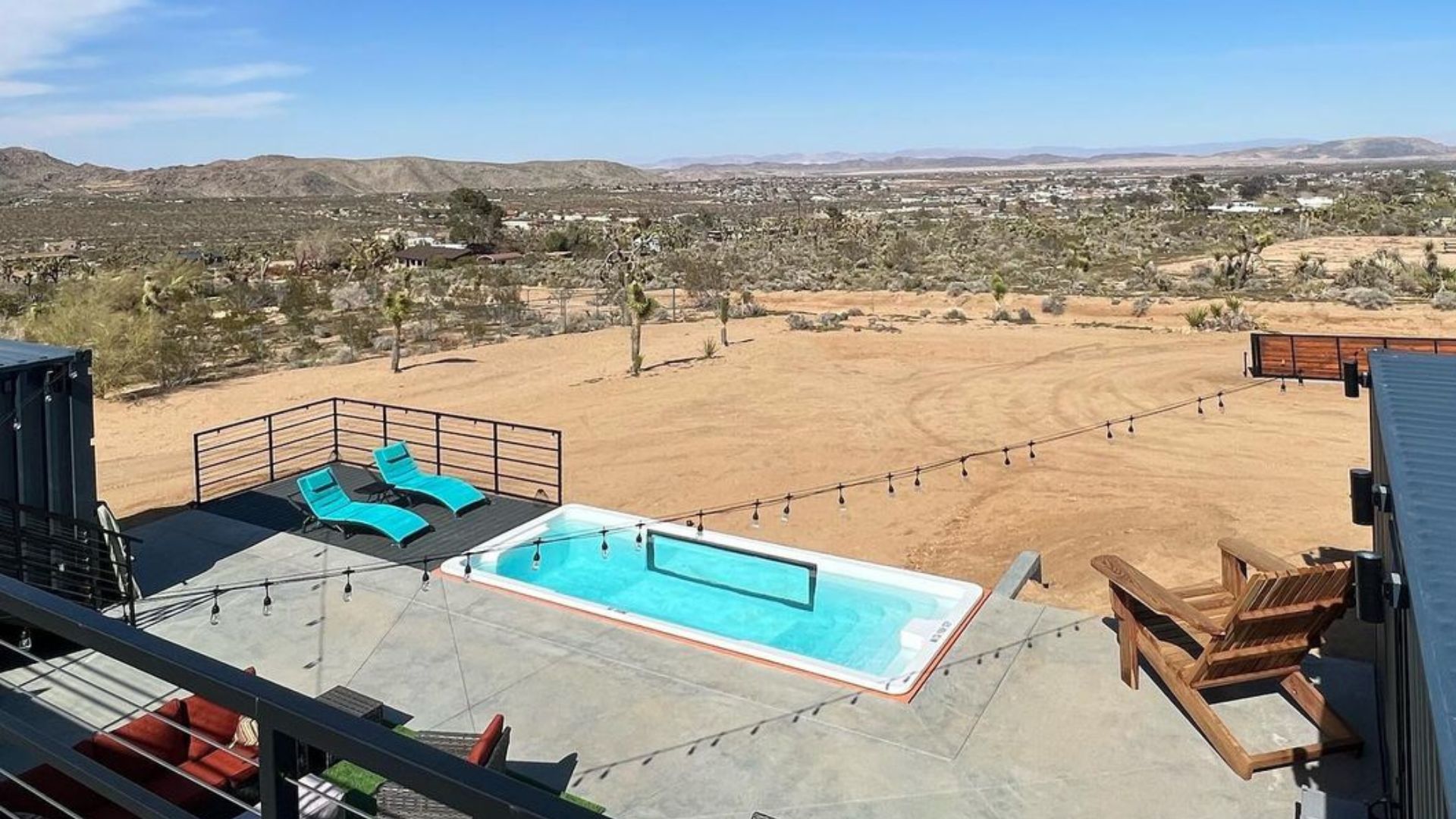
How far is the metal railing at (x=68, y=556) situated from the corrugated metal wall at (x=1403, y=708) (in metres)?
8.74

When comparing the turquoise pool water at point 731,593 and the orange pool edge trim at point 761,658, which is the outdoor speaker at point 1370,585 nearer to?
the orange pool edge trim at point 761,658

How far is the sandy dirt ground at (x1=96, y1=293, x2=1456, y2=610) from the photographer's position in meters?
12.9

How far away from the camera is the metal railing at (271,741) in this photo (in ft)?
4.56

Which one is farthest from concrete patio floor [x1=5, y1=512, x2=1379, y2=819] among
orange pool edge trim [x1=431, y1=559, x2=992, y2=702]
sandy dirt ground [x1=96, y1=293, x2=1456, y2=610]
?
sandy dirt ground [x1=96, y1=293, x2=1456, y2=610]

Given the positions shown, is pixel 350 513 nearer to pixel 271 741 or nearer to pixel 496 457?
pixel 496 457

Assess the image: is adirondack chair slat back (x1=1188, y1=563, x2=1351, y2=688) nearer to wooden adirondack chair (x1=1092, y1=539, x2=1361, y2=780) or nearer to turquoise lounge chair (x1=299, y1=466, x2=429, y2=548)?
wooden adirondack chair (x1=1092, y1=539, x2=1361, y2=780)

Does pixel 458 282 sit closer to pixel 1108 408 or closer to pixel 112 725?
pixel 1108 408

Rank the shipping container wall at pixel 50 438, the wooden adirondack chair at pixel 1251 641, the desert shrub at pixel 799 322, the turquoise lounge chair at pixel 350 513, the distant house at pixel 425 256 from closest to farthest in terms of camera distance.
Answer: the wooden adirondack chair at pixel 1251 641 → the shipping container wall at pixel 50 438 → the turquoise lounge chair at pixel 350 513 → the desert shrub at pixel 799 322 → the distant house at pixel 425 256

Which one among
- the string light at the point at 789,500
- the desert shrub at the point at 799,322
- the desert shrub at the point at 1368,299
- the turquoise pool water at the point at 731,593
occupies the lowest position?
the turquoise pool water at the point at 731,593

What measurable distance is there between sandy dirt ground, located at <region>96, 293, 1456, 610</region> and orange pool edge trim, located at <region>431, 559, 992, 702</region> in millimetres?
1811

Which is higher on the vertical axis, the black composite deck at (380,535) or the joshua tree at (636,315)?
the joshua tree at (636,315)

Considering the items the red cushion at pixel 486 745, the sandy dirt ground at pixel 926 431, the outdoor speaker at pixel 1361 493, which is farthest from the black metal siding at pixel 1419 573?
the red cushion at pixel 486 745

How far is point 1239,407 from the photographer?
1908 centimetres

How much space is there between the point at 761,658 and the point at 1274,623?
3798 mm
